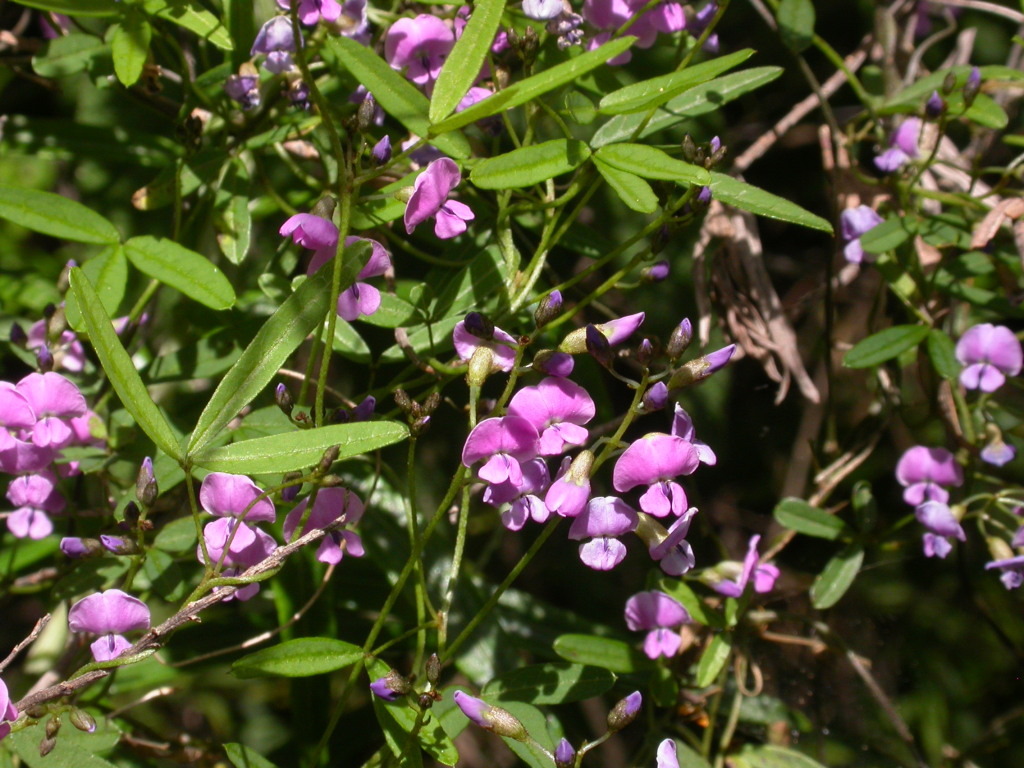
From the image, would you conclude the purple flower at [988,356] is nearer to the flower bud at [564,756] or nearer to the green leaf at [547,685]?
the green leaf at [547,685]

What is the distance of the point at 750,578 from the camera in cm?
134

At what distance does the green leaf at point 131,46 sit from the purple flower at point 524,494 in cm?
65

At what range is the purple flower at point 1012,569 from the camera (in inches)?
50.9

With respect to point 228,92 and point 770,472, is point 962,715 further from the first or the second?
point 228,92

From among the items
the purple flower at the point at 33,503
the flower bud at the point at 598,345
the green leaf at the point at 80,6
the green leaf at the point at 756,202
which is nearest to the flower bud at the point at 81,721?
the purple flower at the point at 33,503

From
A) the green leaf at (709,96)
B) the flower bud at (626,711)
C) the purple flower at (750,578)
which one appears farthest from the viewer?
the purple flower at (750,578)

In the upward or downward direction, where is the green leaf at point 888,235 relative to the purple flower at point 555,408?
downward

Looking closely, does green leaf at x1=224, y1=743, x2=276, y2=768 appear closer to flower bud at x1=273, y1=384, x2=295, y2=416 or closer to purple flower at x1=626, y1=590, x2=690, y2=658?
flower bud at x1=273, y1=384, x2=295, y2=416

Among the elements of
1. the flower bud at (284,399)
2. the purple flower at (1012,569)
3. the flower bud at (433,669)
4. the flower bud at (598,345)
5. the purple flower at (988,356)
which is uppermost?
the flower bud at (598,345)

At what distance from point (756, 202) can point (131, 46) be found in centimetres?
77

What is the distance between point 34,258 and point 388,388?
83cm

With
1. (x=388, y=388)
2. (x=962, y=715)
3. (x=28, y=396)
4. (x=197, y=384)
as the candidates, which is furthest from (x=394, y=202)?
(x=962, y=715)

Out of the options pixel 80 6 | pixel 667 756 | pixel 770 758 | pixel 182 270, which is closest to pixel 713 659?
pixel 770 758

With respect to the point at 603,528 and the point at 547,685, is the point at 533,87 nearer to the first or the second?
the point at 603,528
